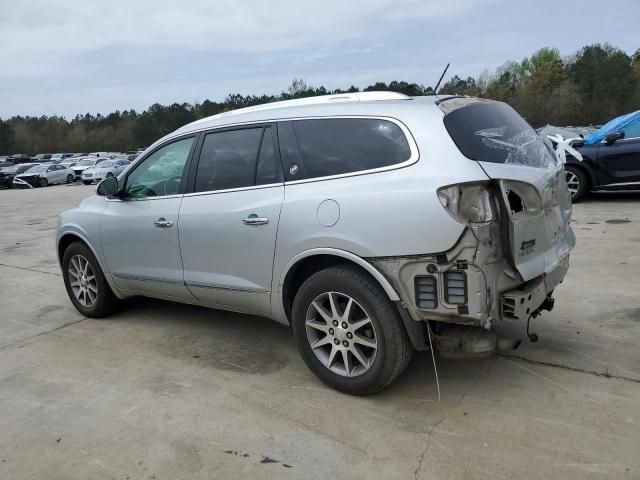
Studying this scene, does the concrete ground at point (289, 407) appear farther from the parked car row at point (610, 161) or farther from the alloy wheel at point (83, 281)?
the parked car row at point (610, 161)

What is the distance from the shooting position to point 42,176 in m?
33.0

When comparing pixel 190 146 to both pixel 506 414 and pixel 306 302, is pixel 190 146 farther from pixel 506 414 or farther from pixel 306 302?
pixel 506 414

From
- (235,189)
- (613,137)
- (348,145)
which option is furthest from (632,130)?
(235,189)

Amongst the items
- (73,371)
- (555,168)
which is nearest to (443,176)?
(555,168)

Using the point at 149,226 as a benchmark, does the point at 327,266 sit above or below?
below

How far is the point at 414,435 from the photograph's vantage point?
9.87 feet

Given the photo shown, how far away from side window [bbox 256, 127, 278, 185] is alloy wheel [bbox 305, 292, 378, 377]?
934 mm

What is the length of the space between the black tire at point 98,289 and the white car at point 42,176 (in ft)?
101

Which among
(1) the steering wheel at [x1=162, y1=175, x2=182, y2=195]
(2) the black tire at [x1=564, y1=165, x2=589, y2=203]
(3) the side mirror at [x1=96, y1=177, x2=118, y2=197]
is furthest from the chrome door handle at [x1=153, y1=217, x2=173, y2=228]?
(2) the black tire at [x1=564, y1=165, x2=589, y2=203]

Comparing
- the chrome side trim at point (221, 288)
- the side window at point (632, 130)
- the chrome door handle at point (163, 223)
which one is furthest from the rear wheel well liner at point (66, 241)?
the side window at point (632, 130)

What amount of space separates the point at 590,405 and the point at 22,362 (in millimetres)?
4148

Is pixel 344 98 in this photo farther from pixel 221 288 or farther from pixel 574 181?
pixel 574 181

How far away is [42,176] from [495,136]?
3490 centimetres

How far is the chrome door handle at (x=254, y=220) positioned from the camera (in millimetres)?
3654
